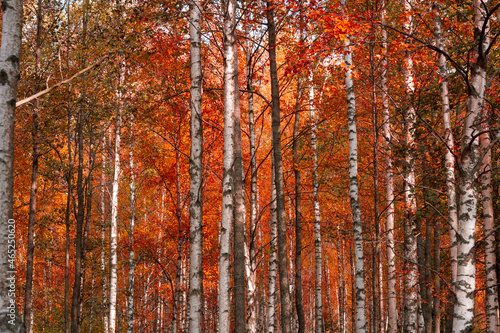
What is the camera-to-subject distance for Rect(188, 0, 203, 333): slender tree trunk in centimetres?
629

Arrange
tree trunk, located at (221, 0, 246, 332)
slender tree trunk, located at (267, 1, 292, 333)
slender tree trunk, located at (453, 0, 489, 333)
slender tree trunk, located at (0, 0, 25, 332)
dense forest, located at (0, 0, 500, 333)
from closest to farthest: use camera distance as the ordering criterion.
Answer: slender tree trunk, located at (0, 0, 25, 332) < slender tree trunk, located at (453, 0, 489, 333) < dense forest, located at (0, 0, 500, 333) < tree trunk, located at (221, 0, 246, 332) < slender tree trunk, located at (267, 1, 292, 333)

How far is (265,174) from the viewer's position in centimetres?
1942

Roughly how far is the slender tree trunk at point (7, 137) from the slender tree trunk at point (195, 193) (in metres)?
3.36

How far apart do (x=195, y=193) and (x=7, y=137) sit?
148 inches

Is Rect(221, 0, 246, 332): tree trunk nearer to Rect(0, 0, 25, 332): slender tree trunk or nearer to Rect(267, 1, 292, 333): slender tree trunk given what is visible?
Rect(267, 1, 292, 333): slender tree trunk

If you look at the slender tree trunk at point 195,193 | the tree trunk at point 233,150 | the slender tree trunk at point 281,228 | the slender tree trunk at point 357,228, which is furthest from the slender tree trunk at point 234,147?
the slender tree trunk at point 357,228

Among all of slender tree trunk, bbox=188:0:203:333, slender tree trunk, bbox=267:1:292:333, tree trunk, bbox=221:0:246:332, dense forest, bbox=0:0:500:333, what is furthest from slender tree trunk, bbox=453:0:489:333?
slender tree trunk, bbox=267:1:292:333

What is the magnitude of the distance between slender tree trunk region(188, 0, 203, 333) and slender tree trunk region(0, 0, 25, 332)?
3.36m

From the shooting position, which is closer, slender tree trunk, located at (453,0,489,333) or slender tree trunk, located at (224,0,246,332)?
slender tree trunk, located at (453,0,489,333)

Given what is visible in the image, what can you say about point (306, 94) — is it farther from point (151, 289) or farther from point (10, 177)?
point (151, 289)

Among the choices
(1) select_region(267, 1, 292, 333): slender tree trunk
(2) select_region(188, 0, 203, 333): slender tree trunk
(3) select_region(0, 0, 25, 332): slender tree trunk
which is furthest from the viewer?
(1) select_region(267, 1, 292, 333): slender tree trunk

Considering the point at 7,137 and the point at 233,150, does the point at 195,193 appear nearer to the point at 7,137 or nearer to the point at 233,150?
the point at 233,150

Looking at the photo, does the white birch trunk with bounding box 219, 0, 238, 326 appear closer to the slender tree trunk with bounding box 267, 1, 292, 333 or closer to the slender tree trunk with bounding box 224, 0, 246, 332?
the slender tree trunk with bounding box 224, 0, 246, 332

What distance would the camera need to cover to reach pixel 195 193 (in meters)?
6.73
